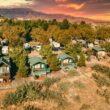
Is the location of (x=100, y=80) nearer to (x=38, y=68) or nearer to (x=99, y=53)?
(x=38, y=68)

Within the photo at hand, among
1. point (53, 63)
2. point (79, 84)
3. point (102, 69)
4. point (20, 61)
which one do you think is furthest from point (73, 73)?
point (20, 61)

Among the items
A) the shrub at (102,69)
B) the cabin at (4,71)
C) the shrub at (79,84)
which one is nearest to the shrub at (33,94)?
the cabin at (4,71)

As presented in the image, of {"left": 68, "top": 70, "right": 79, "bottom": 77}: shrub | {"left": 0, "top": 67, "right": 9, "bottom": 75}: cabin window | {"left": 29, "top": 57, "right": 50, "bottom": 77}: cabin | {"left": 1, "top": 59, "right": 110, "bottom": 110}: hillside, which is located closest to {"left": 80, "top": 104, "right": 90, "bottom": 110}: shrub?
{"left": 1, "top": 59, "right": 110, "bottom": 110}: hillside

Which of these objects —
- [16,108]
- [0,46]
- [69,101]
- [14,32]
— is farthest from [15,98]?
[14,32]

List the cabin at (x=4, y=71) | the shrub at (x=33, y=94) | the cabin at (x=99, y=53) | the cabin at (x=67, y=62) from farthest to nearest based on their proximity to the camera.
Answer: the cabin at (x=99, y=53)
the cabin at (x=67, y=62)
the cabin at (x=4, y=71)
the shrub at (x=33, y=94)

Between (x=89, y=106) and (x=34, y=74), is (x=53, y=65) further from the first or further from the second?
(x=89, y=106)

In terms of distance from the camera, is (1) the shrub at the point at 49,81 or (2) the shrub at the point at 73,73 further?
(2) the shrub at the point at 73,73

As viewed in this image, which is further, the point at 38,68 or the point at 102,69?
the point at 102,69

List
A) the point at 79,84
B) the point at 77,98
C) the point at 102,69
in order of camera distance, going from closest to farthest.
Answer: the point at 77,98
the point at 79,84
the point at 102,69

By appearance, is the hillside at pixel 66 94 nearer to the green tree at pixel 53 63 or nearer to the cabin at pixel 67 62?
the green tree at pixel 53 63

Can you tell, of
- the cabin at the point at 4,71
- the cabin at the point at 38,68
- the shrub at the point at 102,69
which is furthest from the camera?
the shrub at the point at 102,69

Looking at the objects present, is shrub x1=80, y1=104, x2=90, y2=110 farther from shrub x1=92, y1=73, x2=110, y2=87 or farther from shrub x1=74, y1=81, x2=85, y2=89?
shrub x1=92, y1=73, x2=110, y2=87

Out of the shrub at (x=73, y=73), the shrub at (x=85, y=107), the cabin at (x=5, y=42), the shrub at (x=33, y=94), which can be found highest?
the cabin at (x=5, y=42)
